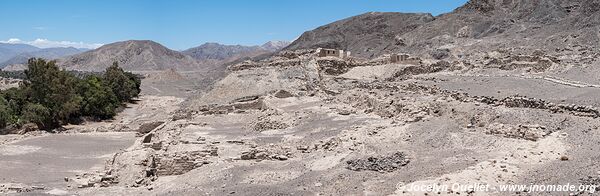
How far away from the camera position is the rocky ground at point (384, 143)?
34.8 feet

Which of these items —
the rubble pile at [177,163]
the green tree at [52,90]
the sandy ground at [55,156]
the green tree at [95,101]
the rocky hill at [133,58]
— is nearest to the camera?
the rubble pile at [177,163]

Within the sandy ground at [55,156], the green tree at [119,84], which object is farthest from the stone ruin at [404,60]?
the green tree at [119,84]

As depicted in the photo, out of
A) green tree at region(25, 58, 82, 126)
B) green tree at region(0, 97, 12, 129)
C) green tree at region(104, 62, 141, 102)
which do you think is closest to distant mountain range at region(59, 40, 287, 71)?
green tree at region(104, 62, 141, 102)

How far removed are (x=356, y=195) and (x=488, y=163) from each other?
7.99ft

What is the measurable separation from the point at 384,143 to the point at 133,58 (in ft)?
512

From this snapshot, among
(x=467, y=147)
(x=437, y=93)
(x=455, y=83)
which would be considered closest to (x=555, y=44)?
(x=455, y=83)

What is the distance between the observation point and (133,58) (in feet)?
534

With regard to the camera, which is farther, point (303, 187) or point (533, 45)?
point (533, 45)

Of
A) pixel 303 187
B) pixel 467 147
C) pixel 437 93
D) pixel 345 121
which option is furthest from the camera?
pixel 437 93

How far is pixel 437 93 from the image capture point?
20.5m

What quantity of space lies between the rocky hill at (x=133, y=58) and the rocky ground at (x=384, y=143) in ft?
441

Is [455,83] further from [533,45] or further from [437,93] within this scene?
[533,45]

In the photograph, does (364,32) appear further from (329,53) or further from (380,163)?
(380,163)

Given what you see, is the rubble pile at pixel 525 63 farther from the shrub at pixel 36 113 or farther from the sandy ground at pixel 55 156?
the shrub at pixel 36 113
